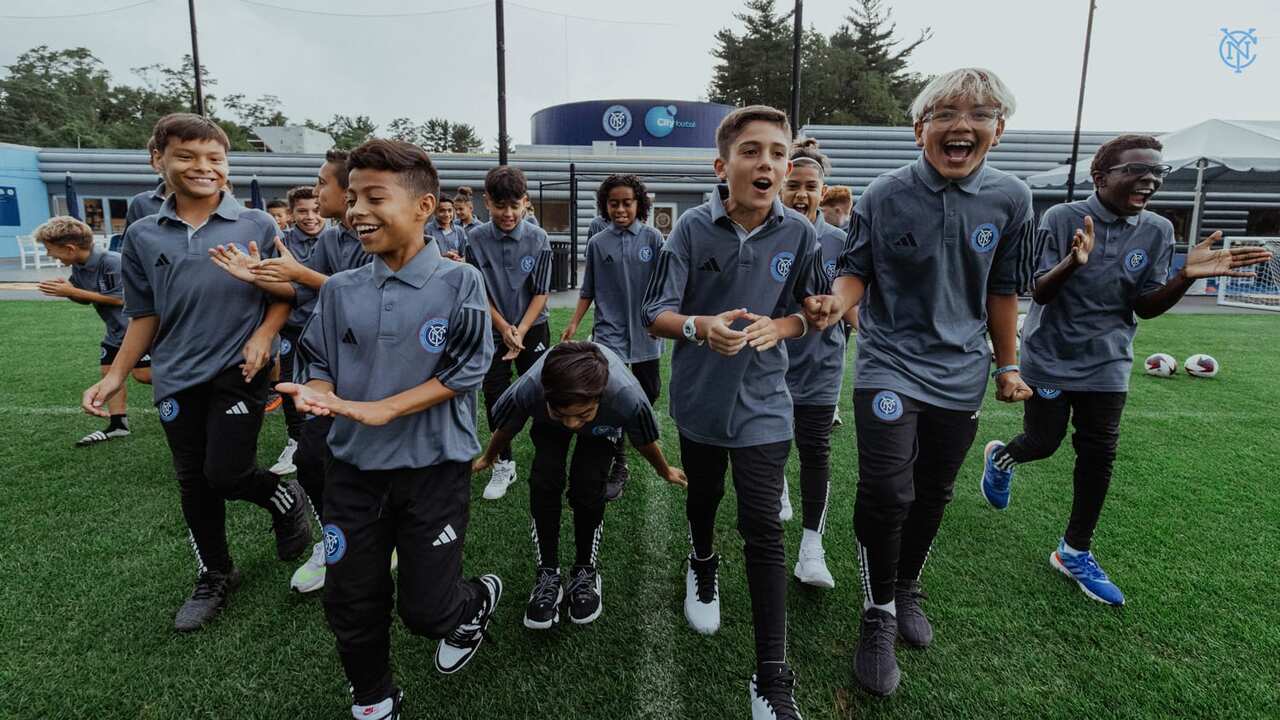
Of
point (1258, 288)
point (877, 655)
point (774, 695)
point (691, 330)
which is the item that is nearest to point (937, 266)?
point (691, 330)

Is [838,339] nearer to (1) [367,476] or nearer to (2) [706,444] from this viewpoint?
(2) [706,444]

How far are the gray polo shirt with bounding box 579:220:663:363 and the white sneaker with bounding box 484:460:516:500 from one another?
105cm

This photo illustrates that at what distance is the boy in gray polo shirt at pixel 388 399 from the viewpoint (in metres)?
2.11

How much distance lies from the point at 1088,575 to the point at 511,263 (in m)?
3.73

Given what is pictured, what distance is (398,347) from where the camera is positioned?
6.96ft

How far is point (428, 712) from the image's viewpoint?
2.30m

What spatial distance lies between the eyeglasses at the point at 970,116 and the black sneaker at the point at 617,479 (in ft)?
8.88

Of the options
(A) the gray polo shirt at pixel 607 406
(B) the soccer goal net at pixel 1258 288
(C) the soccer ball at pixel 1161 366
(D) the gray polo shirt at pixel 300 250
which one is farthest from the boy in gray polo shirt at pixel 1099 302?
(B) the soccer goal net at pixel 1258 288

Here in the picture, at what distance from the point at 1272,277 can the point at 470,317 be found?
19098 millimetres

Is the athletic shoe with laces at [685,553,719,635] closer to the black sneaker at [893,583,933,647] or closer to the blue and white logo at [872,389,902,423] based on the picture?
the black sneaker at [893,583,933,647]

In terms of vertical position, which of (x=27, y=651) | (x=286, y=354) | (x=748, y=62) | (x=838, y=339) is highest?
(x=748, y=62)

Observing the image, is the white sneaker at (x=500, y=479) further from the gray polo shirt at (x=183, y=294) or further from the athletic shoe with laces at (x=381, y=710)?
the athletic shoe with laces at (x=381, y=710)

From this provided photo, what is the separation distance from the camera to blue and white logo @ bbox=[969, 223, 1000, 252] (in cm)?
242

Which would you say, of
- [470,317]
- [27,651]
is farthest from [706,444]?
[27,651]
